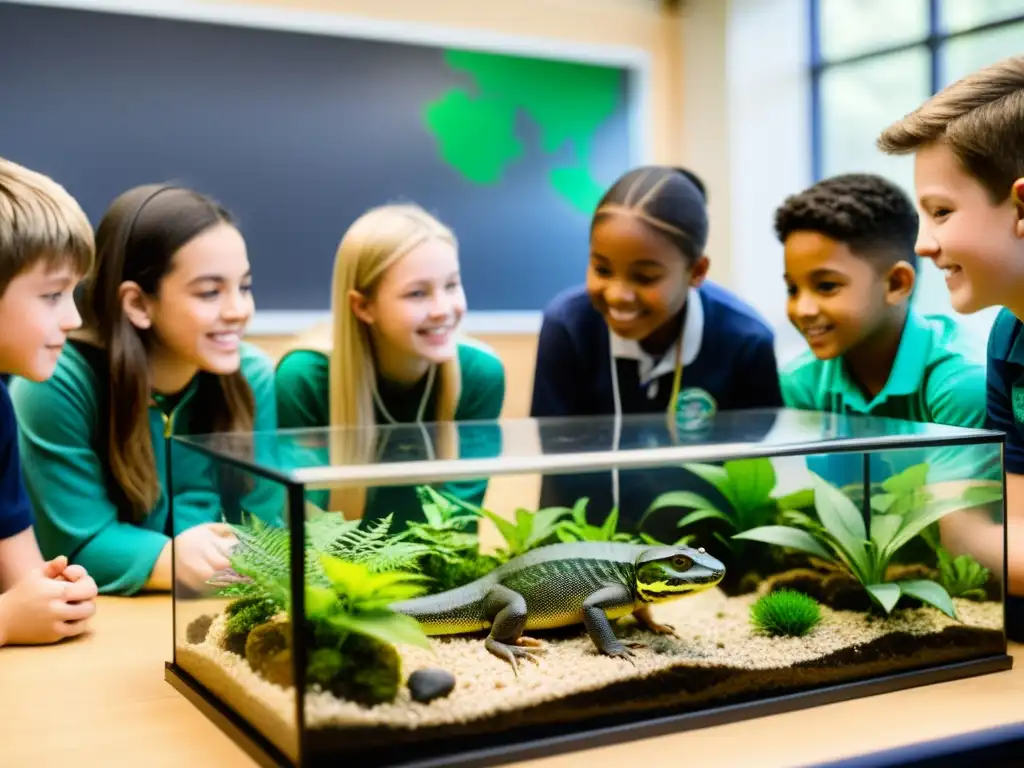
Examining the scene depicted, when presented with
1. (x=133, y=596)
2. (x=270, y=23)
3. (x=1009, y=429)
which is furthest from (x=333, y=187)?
(x=1009, y=429)

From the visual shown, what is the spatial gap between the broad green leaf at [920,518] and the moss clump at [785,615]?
0.53 ft

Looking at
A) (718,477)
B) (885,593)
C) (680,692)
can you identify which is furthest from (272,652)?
(885,593)

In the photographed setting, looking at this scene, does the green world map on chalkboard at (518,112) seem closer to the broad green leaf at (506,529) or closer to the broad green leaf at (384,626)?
the broad green leaf at (506,529)

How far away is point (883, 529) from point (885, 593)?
0.10 m

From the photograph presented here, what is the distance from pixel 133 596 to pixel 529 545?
0.72 meters

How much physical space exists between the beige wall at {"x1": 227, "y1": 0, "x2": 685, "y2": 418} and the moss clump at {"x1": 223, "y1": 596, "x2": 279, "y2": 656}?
2.17 metres

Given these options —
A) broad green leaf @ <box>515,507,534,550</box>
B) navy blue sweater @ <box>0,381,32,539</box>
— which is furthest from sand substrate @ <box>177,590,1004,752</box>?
navy blue sweater @ <box>0,381,32,539</box>

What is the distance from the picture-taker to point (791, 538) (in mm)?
1600

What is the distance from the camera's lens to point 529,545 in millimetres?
1631

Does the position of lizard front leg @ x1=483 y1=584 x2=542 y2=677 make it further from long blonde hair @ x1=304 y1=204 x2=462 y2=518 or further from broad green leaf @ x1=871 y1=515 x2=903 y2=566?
long blonde hair @ x1=304 y1=204 x2=462 y2=518

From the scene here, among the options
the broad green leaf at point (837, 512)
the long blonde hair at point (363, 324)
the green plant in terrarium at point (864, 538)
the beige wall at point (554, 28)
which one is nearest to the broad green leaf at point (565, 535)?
the green plant in terrarium at point (864, 538)

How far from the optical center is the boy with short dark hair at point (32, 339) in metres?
1.58

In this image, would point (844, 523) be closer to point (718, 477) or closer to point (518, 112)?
point (718, 477)

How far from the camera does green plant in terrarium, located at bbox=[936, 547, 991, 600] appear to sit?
149cm
